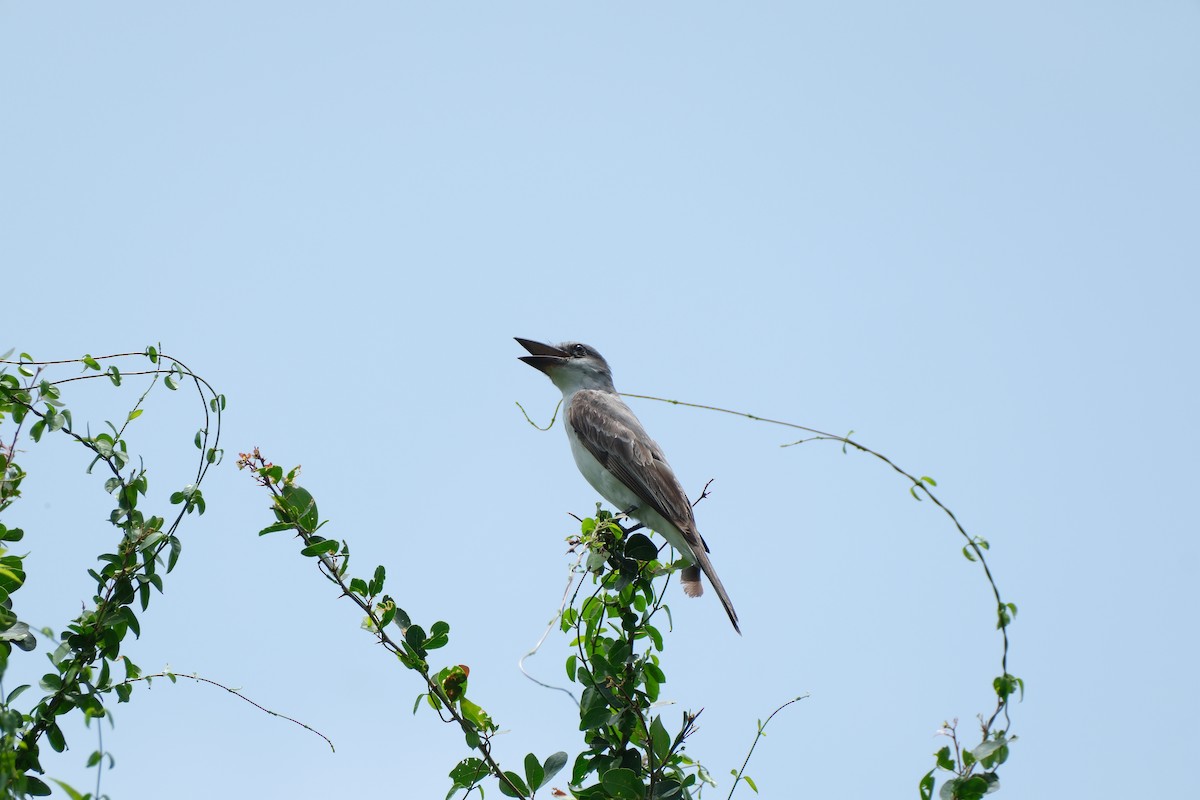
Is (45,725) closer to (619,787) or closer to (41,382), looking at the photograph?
(41,382)

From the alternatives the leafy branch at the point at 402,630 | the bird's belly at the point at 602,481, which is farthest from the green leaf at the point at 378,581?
the bird's belly at the point at 602,481

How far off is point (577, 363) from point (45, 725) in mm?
4816

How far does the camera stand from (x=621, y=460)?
6.50 m

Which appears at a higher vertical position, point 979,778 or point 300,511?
point 300,511

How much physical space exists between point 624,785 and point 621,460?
3.25 metres

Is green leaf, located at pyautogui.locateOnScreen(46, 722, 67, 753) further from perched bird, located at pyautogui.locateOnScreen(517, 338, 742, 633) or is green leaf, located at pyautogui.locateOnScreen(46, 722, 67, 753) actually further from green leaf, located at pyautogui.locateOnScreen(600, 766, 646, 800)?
perched bird, located at pyautogui.locateOnScreen(517, 338, 742, 633)

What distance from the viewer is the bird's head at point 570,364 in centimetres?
729

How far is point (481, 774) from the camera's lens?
344 cm

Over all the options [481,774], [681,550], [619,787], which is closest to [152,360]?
[481,774]

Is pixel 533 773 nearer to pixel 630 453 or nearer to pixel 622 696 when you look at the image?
pixel 622 696

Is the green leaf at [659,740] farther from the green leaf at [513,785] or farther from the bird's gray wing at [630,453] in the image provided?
the bird's gray wing at [630,453]

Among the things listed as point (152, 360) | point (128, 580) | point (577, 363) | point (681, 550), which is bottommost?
point (128, 580)

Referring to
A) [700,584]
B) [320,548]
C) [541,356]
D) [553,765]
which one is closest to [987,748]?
[553,765]

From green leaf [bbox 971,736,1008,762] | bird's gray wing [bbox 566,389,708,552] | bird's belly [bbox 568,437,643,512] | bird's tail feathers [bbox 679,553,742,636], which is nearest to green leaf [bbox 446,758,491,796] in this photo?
green leaf [bbox 971,736,1008,762]
